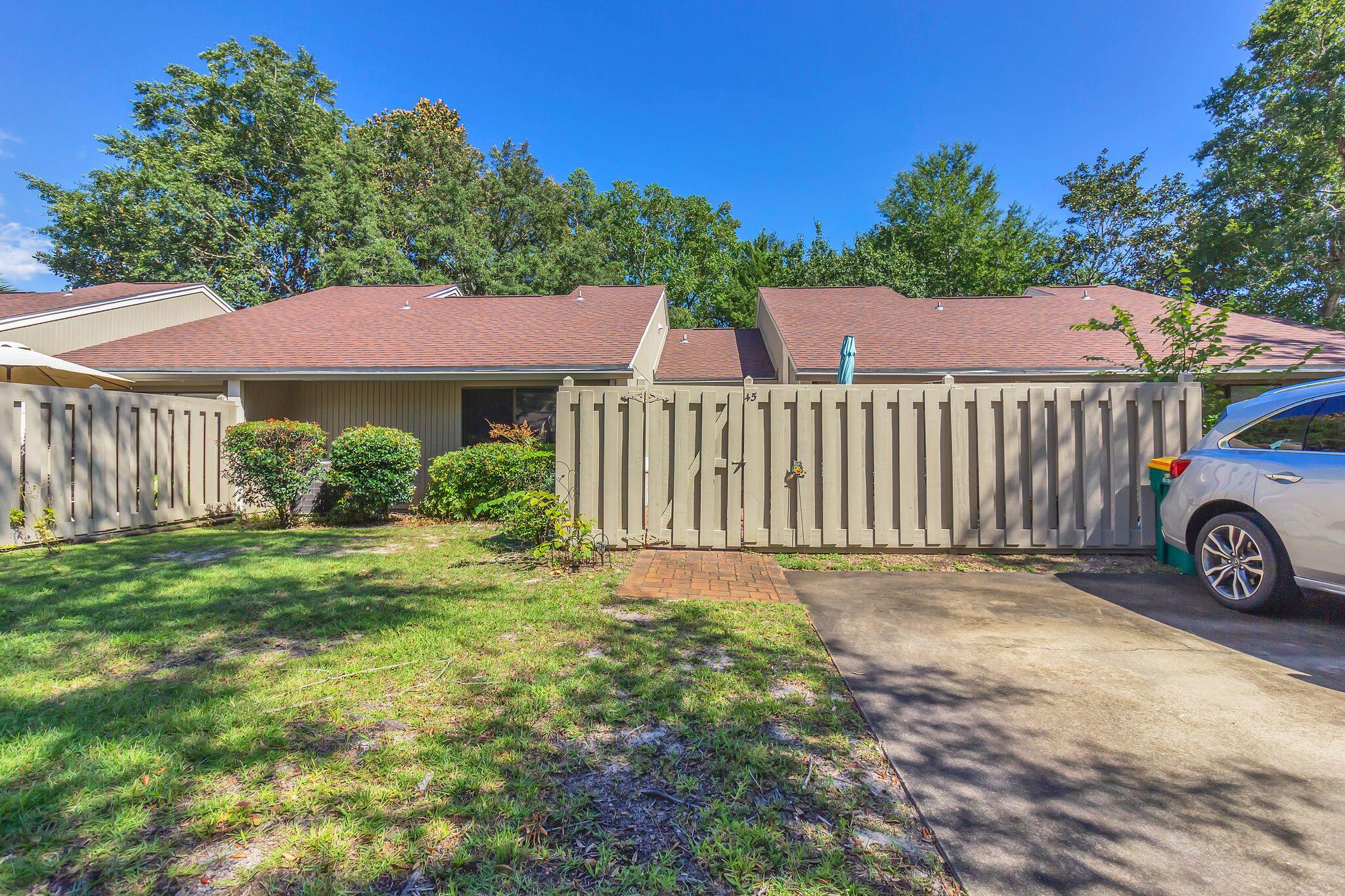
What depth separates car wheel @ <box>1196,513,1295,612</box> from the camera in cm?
374

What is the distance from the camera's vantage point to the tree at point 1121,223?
2375 cm

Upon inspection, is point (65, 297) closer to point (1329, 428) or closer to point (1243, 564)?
point (1243, 564)

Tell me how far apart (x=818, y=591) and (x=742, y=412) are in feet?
6.85

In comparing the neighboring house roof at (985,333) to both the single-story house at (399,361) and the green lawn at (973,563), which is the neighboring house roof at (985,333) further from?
the green lawn at (973,563)

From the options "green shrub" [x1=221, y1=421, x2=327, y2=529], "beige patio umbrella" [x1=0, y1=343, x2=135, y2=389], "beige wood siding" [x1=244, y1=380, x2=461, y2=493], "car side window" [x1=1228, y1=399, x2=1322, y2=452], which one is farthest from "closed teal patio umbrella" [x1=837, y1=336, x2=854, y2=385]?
"beige patio umbrella" [x1=0, y1=343, x2=135, y2=389]

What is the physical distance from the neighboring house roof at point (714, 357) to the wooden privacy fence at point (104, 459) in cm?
848

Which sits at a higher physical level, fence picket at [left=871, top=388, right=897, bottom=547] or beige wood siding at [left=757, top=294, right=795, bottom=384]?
beige wood siding at [left=757, top=294, right=795, bottom=384]

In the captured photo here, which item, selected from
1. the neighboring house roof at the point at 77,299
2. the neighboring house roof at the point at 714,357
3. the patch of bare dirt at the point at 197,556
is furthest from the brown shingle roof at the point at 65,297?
the neighboring house roof at the point at 714,357

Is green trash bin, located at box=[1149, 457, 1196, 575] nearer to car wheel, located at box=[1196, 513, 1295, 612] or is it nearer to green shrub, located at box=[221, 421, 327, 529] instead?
car wheel, located at box=[1196, 513, 1295, 612]

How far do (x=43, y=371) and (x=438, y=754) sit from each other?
1055 cm

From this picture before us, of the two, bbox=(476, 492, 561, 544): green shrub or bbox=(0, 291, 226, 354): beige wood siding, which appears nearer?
bbox=(476, 492, 561, 544): green shrub

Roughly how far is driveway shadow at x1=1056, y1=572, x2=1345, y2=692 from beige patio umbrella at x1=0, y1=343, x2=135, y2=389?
12.9 m

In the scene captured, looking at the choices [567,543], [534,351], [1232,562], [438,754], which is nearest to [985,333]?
[1232,562]

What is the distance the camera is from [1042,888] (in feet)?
4.96
